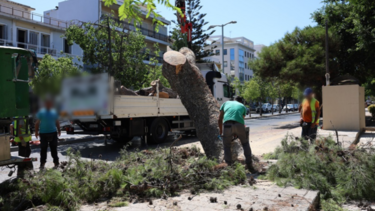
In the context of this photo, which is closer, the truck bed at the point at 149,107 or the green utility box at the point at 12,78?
the green utility box at the point at 12,78

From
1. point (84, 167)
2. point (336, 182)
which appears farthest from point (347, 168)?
point (84, 167)

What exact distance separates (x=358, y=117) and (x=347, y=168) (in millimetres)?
9112

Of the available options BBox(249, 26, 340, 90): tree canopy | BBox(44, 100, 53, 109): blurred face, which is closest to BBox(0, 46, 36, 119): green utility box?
BBox(44, 100, 53, 109): blurred face

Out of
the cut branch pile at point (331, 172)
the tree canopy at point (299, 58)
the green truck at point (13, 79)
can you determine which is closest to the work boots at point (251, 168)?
the cut branch pile at point (331, 172)

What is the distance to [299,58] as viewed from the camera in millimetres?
18562

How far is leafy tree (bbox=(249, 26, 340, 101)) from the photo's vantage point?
18250 millimetres

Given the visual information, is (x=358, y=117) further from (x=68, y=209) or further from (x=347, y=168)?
(x=68, y=209)

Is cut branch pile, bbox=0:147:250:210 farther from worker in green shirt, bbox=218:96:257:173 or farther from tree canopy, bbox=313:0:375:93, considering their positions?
tree canopy, bbox=313:0:375:93

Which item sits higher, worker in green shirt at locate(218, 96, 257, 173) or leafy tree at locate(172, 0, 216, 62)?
leafy tree at locate(172, 0, 216, 62)

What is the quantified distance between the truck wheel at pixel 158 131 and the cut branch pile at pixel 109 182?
5795mm

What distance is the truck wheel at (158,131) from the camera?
37.7 feet

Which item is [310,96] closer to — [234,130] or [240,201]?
[234,130]

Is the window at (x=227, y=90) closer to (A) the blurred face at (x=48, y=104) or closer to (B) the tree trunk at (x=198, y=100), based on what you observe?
(B) the tree trunk at (x=198, y=100)

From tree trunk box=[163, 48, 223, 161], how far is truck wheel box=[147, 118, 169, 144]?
465cm
